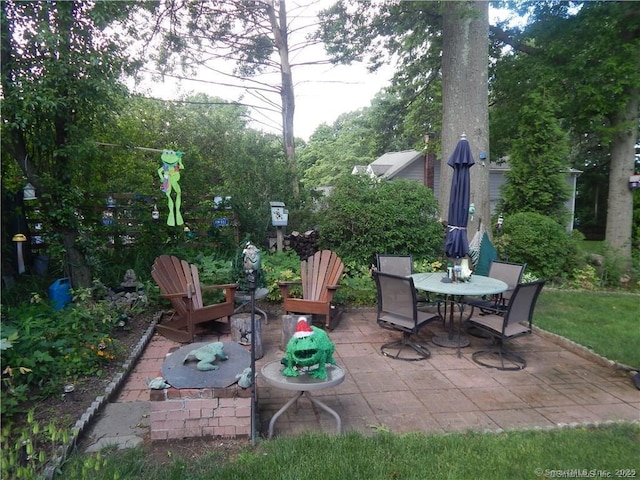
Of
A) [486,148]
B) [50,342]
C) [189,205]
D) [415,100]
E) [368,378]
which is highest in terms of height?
[415,100]

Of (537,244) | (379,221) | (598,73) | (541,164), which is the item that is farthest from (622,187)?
→ (379,221)

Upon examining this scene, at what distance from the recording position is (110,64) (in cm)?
464

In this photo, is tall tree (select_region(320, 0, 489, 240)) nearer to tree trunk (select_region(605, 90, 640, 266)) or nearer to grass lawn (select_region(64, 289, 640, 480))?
tree trunk (select_region(605, 90, 640, 266))

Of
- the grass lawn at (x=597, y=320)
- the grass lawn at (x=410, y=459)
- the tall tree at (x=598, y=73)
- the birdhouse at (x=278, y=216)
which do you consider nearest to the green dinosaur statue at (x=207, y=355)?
the grass lawn at (x=410, y=459)

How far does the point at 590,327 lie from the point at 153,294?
5660 mm

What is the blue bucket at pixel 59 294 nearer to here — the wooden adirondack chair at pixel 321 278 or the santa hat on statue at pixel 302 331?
the wooden adirondack chair at pixel 321 278

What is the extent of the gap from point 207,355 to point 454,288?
2.63 m

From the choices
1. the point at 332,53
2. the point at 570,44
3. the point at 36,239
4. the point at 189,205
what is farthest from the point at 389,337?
the point at 332,53

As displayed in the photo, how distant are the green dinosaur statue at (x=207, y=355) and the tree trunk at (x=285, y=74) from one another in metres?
9.26

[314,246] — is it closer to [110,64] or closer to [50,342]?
[110,64]

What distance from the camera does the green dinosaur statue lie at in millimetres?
2732

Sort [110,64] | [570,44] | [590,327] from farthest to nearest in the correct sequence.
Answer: [570,44] → [590,327] → [110,64]

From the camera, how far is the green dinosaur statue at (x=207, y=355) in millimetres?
2732

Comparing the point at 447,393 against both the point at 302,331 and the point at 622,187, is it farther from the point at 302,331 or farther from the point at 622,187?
the point at 622,187
